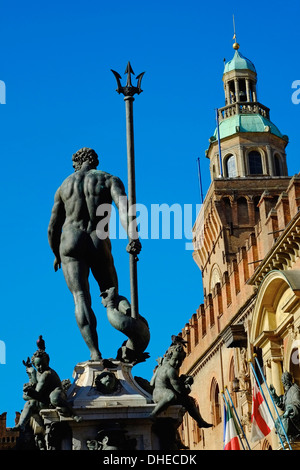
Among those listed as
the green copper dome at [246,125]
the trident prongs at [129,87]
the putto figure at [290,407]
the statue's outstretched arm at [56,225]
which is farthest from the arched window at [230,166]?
the statue's outstretched arm at [56,225]

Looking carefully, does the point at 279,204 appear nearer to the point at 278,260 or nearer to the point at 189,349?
the point at 278,260

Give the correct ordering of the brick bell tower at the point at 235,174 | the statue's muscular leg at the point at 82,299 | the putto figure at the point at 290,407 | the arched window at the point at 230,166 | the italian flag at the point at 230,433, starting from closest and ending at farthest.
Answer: the statue's muscular leg at the point at 82,299 → the italian flag at the point at 230,433 → the putto figure at the point at 290,407 → the brick bell tower at the point at 235,174 → the arched window at the point at 230,166

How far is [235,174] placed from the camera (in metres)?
57.8

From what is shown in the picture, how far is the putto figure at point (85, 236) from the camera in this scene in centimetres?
991

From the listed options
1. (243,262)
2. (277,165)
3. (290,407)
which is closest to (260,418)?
(290,407)

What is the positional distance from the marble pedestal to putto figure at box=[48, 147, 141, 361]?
0.68m

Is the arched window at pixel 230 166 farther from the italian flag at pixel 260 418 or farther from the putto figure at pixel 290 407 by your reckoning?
the italian flag at pixel 260 418

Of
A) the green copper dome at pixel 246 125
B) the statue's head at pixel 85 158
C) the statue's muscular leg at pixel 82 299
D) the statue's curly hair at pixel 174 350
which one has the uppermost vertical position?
the green copper dome at pixel 246 125

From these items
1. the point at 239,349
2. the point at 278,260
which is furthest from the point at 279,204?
the point at 239,349

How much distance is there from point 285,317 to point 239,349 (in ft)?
32.5

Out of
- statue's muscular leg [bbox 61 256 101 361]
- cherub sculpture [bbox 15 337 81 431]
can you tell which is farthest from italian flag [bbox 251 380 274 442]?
cherub sculpture [bbox 15 337 81 431]

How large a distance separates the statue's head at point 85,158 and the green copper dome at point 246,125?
4863 cm

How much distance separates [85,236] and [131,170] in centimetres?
102

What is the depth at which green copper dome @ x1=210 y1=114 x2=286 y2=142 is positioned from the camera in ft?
194
